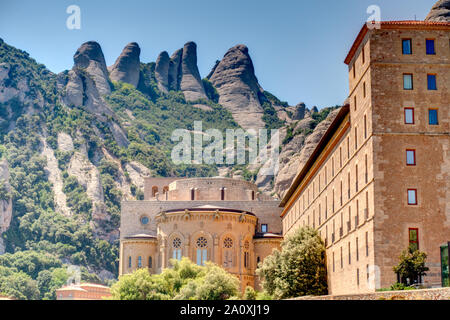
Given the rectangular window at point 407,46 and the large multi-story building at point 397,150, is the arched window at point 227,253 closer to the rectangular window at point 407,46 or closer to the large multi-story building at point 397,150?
the large multi-story building at point 397,150

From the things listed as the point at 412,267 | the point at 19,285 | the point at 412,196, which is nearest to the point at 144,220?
the point at 412,196

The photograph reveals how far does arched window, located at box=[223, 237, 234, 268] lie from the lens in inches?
3457

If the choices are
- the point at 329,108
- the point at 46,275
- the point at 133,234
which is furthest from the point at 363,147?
the point at 329,108

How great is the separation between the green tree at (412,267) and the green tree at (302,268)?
20.3 m

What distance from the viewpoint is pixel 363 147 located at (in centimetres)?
4850

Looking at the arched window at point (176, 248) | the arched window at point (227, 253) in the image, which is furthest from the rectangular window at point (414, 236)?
the arched window at point (176, 248)

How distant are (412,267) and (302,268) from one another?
21986 mm

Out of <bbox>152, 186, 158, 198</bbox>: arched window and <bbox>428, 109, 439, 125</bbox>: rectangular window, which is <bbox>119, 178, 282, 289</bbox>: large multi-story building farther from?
<bbox>428, 109, 439, 125</bbox>: rectangular window

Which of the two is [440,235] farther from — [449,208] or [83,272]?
[83,272]

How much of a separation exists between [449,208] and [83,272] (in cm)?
12531

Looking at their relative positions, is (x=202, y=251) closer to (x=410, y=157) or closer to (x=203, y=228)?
(x=203, y=228)

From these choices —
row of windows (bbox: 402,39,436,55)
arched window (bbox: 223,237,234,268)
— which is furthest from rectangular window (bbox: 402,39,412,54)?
arched window (bbox: 223,237,234,268)

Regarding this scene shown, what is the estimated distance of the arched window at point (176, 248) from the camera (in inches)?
3441

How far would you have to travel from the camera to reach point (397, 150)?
45.9m
